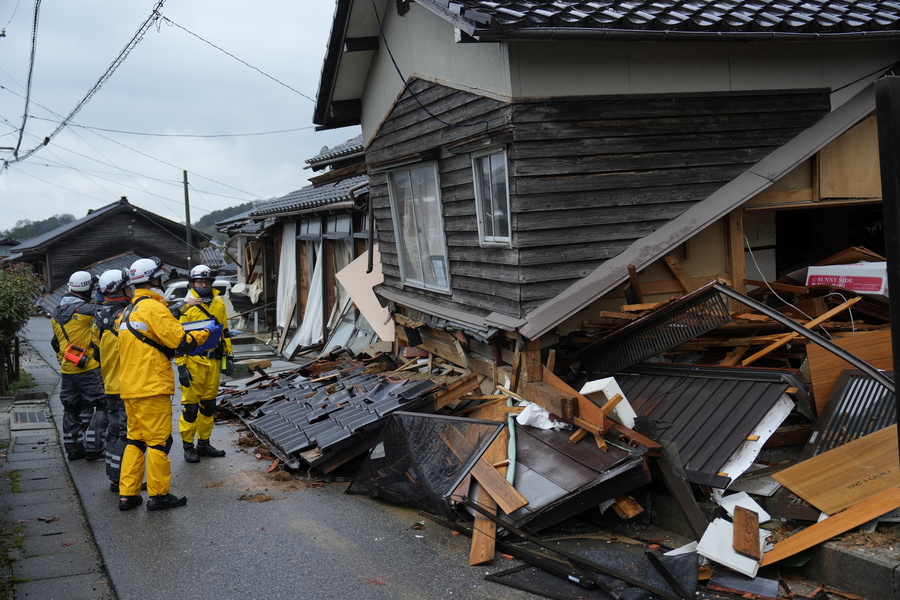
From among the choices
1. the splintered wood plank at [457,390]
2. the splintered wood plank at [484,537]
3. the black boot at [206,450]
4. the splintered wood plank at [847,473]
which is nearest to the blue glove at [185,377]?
the black boot at [206,450]

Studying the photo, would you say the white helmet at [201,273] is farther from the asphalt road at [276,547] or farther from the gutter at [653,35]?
the gutter at [653,35]

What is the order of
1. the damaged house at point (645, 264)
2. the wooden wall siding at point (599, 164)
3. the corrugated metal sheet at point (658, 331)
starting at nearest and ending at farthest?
1. the damaged house at point (645, 264)
2. the corrugated metal sheet at point (658, 331)
3. the wooden wall siding at point (599, 164)

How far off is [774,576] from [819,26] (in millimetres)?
4939

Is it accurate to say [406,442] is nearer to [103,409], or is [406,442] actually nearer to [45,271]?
[103,409]

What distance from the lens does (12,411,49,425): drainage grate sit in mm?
11032

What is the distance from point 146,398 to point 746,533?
4.95 m

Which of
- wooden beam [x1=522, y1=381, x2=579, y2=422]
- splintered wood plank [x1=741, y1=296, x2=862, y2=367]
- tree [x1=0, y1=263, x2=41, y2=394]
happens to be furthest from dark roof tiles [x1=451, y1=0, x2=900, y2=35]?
tree [x1=0, y1=263, x2=41, y2=394]

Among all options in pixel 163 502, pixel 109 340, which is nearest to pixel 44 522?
pixel 163 502

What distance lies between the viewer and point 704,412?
235 inches

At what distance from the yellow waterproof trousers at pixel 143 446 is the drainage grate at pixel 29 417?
5457mm

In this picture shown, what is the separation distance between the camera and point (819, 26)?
269 inches

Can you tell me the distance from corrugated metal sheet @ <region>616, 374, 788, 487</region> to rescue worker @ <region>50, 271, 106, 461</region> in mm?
6094

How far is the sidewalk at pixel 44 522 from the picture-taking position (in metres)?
5.03

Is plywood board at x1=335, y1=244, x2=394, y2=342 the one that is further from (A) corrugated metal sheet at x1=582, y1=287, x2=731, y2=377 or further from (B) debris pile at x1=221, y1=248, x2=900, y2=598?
(A) corrugated metal sheet at x1=582, y1=287, x2=731, y2=377
